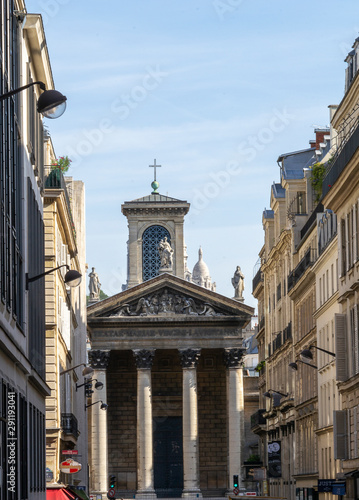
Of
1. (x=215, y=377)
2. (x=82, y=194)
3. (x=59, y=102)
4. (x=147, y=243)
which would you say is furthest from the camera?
(x=147, y=243)

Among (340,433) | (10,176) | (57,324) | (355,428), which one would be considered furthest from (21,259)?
(57,324)

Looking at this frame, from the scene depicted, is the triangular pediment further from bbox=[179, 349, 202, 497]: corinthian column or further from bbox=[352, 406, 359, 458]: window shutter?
bbox=[352, 406, 359, 458]: window shutter

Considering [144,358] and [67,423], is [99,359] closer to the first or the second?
[144,358]

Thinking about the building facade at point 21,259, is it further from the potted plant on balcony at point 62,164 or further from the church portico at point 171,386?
the church portico at point 171,386

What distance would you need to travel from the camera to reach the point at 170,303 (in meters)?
102

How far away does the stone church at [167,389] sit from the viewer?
99.9 meters

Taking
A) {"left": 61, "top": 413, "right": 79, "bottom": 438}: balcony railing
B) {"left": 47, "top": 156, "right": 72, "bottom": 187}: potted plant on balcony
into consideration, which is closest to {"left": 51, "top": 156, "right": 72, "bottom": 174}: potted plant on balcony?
{"left": 47, "top": 156, "right": 72, "bottom": 187}: potted plant on balcony

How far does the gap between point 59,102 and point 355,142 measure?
1333 centimetres

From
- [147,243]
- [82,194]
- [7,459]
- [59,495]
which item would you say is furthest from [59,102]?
[147,243]

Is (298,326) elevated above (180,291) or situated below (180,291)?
below

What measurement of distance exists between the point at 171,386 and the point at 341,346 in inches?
2816

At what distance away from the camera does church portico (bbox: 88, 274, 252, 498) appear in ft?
329

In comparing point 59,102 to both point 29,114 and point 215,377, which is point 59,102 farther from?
point 215,377

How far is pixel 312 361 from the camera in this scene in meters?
63.5
